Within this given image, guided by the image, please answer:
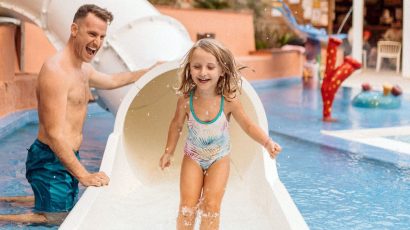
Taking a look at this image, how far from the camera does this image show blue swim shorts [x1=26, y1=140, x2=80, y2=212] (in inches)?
149

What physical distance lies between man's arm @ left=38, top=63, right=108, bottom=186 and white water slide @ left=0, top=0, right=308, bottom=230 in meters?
0.21

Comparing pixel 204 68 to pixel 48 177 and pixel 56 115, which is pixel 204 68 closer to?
pixel 56 115

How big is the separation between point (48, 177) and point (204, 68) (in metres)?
1.32

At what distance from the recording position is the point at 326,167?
577 centimetres

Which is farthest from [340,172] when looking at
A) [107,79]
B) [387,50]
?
[387,50]

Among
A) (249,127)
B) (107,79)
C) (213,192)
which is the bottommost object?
(213,192)

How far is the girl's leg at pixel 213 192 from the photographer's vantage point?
→ 3.07 metres

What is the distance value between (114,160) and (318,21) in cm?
1508

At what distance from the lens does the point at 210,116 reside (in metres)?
3.18

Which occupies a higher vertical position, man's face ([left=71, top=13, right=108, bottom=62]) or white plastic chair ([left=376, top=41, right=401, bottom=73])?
man's face ([left=71, top=13, right=108, bottom=62])

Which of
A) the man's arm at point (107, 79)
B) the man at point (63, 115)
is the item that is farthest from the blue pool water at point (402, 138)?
the man at point (63, 115)

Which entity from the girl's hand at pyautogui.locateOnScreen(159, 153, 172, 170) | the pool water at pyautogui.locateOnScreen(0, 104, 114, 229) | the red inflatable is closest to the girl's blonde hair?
the girl's hand at pyautogui.locateOnScreen(159, 153, 172, 170)

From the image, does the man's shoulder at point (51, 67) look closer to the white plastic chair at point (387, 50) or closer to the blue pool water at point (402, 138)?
the blue pool water at point (402, 138)

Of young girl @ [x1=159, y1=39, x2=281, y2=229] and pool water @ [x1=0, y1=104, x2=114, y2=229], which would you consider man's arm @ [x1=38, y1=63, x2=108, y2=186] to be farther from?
pool water @ [x1=0, y1=104, x2=114, y2=229]
